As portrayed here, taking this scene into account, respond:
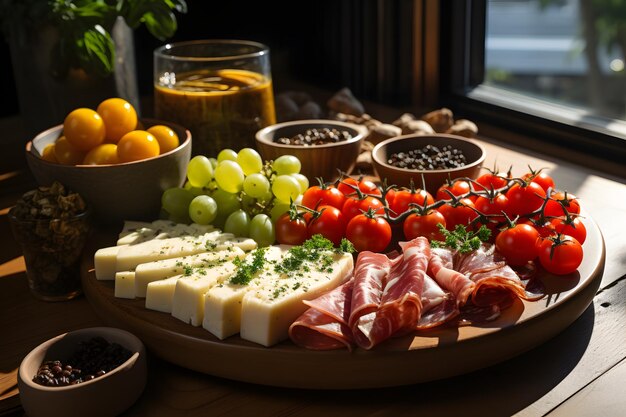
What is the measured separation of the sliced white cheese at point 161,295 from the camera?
116 cm

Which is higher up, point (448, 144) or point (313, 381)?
point (448, 144)

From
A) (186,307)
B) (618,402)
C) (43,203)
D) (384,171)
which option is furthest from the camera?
(384,171)

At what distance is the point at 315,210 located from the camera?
1.38 m

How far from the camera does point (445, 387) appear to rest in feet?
3.51

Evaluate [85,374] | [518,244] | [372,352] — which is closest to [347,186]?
[518,244]

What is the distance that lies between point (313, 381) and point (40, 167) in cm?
71

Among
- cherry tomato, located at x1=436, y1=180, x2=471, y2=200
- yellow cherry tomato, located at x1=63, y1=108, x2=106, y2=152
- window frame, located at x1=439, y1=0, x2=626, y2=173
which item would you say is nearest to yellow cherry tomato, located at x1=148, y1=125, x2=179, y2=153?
yellow cherry tomato, located at x1=63, y1=108, x2=106, y2=152

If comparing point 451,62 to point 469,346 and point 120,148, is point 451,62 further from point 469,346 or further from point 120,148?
point 469,346

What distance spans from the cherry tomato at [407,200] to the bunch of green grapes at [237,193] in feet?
0.61

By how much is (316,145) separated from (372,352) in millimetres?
704

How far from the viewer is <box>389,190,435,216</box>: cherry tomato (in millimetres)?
1397

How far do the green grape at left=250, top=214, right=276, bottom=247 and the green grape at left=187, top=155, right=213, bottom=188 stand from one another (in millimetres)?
163

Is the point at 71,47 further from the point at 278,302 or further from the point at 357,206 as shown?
the point at 278,302

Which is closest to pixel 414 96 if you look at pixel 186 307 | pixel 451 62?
pixel 451 62
